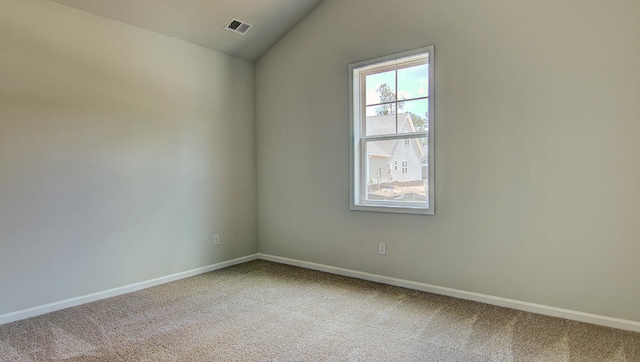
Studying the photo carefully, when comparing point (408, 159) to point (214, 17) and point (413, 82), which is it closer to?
Answer: point (413, 82)

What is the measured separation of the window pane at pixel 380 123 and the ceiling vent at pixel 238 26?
5.33 ft

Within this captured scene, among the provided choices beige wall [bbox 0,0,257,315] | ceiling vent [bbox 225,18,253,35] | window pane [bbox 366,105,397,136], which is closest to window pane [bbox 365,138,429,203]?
window pane [bbox 366,105,397,136]

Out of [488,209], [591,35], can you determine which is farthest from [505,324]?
[591,35]

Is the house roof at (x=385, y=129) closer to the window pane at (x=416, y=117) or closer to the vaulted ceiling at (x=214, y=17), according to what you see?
the window pane at (x=416, y=117)

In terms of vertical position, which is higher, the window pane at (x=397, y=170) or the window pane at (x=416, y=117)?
the window pane at (x=416, y=117)

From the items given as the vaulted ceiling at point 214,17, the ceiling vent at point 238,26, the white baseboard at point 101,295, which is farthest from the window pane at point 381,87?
the white baseboard at point 101,295

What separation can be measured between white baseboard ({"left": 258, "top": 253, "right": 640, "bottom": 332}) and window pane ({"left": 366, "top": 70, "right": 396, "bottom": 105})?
182 cm

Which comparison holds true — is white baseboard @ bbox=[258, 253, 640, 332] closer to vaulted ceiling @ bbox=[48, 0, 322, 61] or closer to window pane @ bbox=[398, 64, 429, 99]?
window pane @ bbox=[398, 64, 429, 99]

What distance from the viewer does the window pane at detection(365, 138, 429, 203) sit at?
3518 millimetres

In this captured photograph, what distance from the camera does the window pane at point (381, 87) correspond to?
12.2 feet

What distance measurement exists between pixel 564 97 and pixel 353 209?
82.9 inches

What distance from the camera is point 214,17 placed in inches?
149

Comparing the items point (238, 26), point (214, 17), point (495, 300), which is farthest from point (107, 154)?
point (495, 300)

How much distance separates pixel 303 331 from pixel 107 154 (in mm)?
2373
